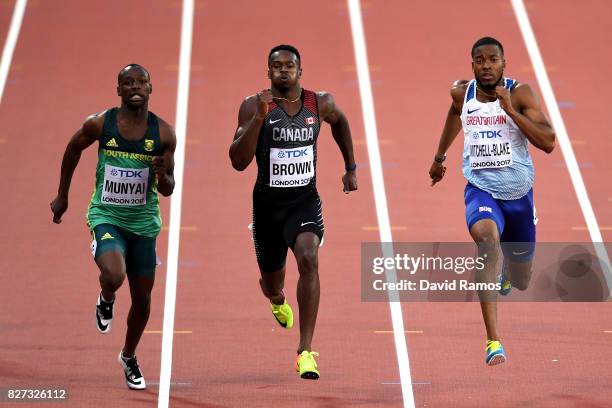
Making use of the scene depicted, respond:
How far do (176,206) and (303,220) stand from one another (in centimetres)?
414

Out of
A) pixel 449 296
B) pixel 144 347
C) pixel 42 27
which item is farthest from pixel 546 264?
pixel 42 27

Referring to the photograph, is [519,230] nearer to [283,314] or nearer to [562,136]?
[283,314]

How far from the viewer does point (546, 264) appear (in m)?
12.4

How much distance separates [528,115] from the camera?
9664mm

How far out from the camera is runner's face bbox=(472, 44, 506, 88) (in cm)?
964

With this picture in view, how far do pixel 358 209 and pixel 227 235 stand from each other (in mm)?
1261

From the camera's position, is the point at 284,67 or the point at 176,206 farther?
the point at 176,206

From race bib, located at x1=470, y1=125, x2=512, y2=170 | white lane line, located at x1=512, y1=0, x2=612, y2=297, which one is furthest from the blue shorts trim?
white lane line, located at x1=512, y1=0, x2=612, y2=297

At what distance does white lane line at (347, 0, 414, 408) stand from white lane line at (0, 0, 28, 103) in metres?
3.71

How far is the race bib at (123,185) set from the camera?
9500mm

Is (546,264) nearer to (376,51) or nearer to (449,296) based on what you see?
(449,296)

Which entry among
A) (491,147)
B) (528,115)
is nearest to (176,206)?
(491,147)

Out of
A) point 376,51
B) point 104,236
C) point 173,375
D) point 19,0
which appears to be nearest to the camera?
point 104,236

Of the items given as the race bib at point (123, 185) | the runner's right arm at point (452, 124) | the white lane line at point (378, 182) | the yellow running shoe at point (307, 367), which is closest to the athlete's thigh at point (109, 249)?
the race bib at point (123, 185)
